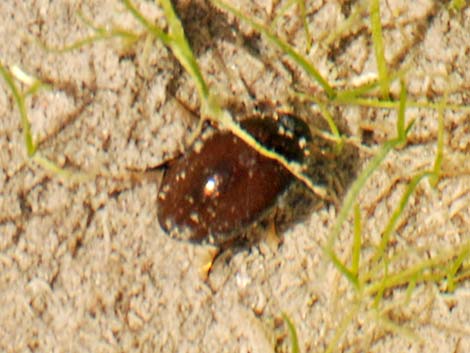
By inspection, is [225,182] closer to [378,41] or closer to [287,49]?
[287,49]

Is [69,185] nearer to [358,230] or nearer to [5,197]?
[5,197]

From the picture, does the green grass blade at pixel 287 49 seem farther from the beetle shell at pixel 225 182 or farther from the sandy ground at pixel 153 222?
the beetle shell at pixel 225 182

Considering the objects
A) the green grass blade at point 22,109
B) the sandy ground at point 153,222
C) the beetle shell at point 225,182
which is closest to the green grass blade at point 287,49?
the sandy ground at point 153,222

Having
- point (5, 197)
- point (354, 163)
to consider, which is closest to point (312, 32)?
point (354, 163)

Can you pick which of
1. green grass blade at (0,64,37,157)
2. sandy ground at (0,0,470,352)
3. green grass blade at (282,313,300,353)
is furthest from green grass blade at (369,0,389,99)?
green grass blade at (0,64,37,157)

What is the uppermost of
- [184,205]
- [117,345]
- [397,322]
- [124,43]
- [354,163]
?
[124,43]

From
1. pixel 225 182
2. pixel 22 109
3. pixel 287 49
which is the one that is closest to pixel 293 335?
pixel 225 182
